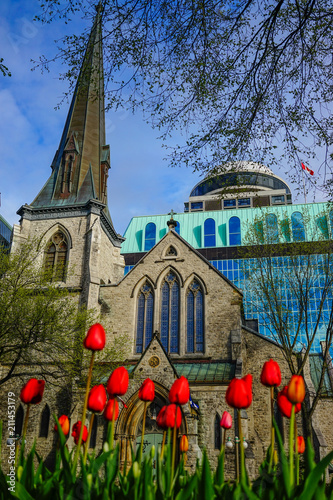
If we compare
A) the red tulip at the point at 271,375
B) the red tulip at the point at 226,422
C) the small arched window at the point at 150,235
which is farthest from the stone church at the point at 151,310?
the small arched window at the point at 150,235

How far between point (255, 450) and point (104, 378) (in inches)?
310

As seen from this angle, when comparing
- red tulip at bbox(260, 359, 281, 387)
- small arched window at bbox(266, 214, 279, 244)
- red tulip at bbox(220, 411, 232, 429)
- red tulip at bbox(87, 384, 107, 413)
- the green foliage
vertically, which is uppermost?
small arched window at bbox(266, 214, 279, 244)

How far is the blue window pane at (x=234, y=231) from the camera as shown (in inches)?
2207

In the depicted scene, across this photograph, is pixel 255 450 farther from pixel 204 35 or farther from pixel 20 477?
pixel 20 477

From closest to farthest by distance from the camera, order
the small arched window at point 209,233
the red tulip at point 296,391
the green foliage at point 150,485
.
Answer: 1. the green foliage at point 150,485
2. the red tulip at point 296,391
3. the small arched window at point 209,233

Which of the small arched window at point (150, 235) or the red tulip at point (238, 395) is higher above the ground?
the small arched window at point (150, 235)

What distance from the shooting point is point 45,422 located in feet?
73.5

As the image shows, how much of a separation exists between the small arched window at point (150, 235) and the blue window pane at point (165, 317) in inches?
1280

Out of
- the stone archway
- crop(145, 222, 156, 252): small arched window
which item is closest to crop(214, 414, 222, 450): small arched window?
the stone archway

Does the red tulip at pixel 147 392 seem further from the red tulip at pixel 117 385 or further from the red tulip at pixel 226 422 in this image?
the red tulip at pixel 226 422

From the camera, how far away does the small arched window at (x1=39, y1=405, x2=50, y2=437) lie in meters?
22.0

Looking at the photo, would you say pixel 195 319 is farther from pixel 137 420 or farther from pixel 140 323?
pixel 137 420

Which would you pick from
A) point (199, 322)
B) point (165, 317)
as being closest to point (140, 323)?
point (165, 317)

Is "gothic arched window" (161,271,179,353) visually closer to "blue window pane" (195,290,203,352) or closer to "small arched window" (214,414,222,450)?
"blue window pane" (195,290,203,352)
